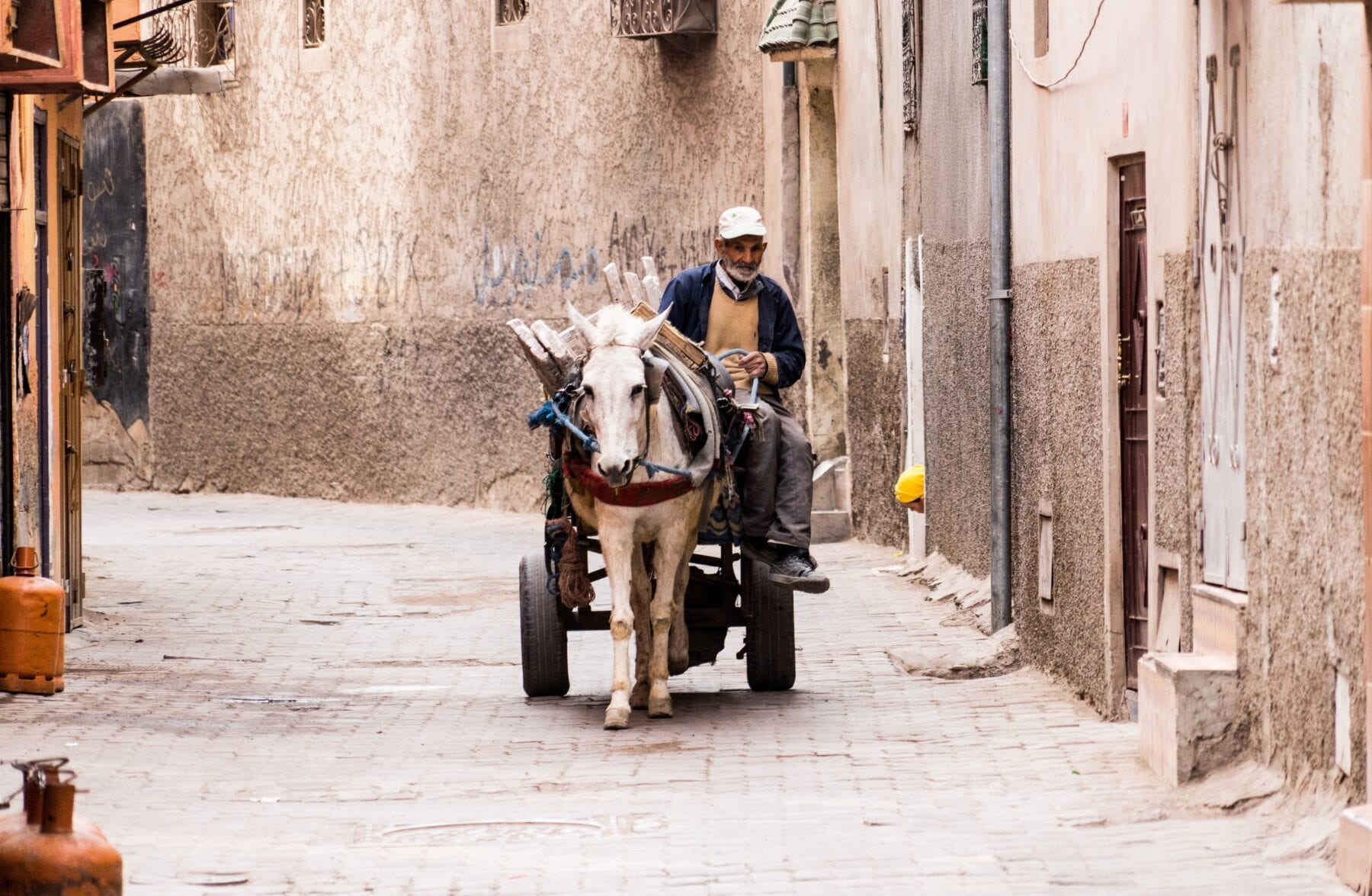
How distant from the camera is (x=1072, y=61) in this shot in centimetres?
1057

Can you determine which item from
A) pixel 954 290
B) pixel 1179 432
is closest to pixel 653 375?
pixel 1179 432

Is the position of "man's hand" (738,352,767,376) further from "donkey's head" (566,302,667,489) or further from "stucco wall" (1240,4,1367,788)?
"stucco wall" (1240,4,1367,788)

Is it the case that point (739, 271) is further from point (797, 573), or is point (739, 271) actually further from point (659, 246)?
point (659, 246)

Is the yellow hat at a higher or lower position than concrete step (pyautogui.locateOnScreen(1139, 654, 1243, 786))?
higher

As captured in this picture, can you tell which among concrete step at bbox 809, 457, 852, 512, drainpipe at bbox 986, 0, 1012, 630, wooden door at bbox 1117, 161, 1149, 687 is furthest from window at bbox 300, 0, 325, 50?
wooden door at bbox 1117, 161, 1149, 687

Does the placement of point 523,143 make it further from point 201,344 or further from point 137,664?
point 137,664

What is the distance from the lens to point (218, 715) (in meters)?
10.5

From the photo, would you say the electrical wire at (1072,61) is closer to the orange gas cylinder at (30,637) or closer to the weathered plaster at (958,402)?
the weathered plaster at (958,402)

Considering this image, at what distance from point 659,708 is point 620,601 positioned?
556mm

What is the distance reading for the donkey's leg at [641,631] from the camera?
1022 centimetres

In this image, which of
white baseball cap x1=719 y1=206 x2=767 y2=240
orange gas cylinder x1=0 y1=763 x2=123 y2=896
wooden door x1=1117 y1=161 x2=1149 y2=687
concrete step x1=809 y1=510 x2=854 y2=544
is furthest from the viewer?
concrete step x1=809 y1=510 x2=854 y2=544

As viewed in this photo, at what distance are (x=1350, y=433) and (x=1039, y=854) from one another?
160 centimetres

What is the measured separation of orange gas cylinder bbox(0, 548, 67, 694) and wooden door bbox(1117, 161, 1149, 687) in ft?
16.6

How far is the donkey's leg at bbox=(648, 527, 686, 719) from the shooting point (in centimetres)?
1004
